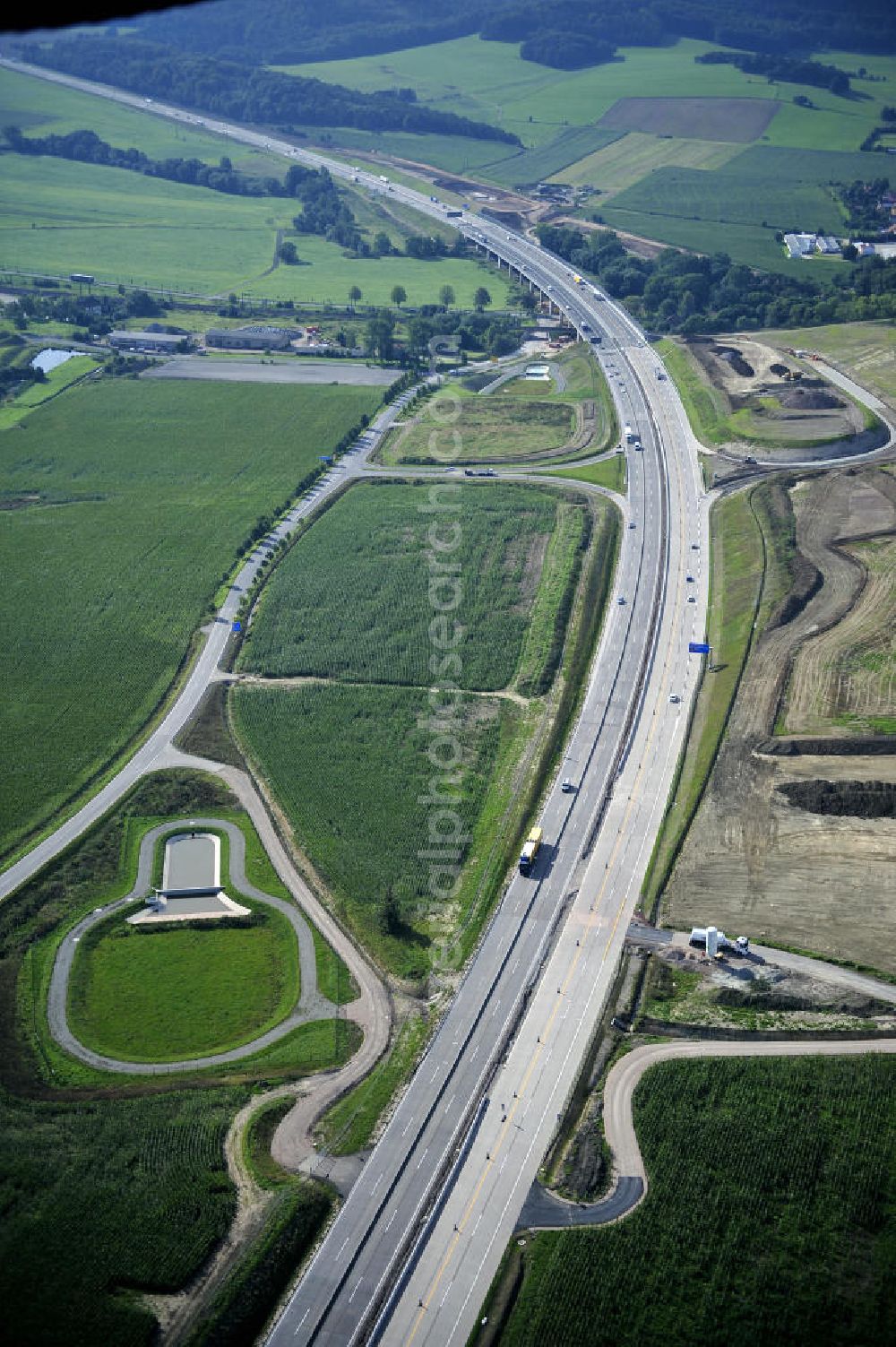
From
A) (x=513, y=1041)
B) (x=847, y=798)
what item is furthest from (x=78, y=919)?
(x=847, y=798)

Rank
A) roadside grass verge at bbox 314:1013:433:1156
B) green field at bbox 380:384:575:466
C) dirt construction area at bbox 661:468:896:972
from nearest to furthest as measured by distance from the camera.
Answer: roadside grass verge at bbox 314:1013:433:1156 → dirt construction area at bbox 661:468:896:972 → green field at bbox 380:384:575:466

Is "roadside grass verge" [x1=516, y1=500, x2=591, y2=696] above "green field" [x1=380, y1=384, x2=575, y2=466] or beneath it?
beneath

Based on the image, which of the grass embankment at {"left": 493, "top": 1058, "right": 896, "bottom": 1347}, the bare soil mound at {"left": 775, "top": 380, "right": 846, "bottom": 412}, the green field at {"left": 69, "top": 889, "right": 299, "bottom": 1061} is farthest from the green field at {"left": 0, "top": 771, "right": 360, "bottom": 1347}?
the bare soil mound at {"left": 775, "top": 380, "right": 846, "bottom": 412}

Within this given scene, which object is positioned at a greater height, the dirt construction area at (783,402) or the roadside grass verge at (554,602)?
the dirt construction area at (783,402)

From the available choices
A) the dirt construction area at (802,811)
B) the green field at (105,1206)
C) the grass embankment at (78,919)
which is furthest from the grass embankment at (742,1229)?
the grass embankment at (78,919)

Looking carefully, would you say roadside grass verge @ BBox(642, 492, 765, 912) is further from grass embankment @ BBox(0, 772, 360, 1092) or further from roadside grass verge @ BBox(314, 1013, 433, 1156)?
grass embankment @ BBox(0, 772, 360, 1092)

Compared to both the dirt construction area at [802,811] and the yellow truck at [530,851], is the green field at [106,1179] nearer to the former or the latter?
the yellow truck at [530,851]

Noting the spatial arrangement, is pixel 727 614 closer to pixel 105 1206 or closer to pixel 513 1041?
pixel 513 1041
